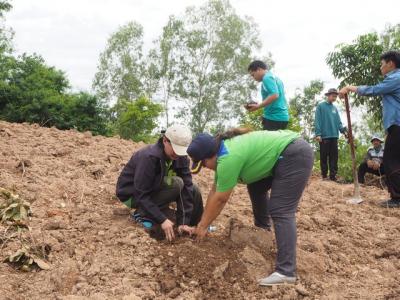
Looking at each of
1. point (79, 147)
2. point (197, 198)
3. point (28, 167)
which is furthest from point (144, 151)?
point (79, 147)

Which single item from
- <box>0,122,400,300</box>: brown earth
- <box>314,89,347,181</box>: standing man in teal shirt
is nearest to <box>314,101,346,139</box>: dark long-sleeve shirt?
<box>314,89,347,181</box>: standing man in teal shirt

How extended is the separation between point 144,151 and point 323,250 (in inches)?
64.8

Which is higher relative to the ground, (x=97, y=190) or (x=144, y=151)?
(x=144, y=151)

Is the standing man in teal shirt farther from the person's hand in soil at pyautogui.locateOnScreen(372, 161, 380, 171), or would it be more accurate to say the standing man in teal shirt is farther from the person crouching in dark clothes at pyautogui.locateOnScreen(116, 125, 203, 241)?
the person crouching in dark clothes at pyautogui.locateOnScreen(116, 125, 203, 241)

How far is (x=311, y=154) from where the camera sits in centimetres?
318

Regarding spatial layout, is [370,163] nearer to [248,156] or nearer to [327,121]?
[327,121]

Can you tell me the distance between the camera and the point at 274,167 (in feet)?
10.5

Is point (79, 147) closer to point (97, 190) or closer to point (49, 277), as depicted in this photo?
point (97, 190)

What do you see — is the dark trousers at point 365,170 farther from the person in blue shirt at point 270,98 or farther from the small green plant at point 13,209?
the small green plant at point 13,209

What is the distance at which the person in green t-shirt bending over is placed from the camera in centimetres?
300

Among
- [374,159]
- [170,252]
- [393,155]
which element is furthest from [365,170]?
[170,252]

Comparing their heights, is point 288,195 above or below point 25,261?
above

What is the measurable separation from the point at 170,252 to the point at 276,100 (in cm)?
260

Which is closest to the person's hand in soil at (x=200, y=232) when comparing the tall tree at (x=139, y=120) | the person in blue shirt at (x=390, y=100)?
the person in blue shirt at (x=390, y=100)
